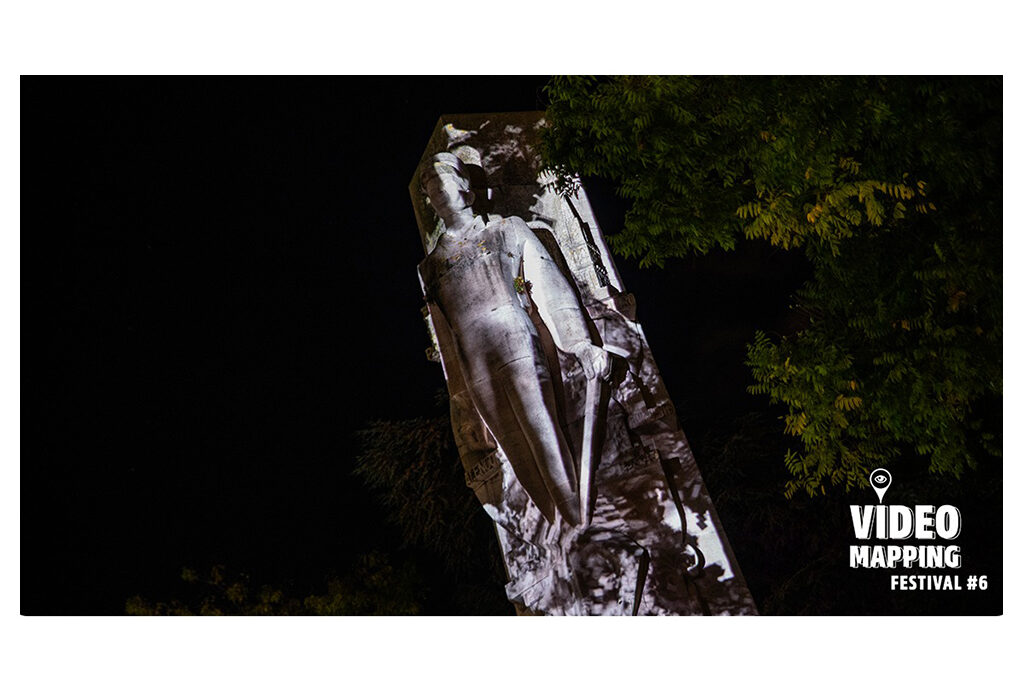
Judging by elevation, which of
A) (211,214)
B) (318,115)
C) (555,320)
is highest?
(318,115)

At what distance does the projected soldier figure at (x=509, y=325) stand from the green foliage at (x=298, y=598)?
1013 millimetres

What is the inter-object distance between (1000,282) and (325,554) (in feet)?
14.4

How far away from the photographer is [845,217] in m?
7.34

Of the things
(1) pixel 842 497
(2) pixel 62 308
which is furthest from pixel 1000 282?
(2) pixel 62 308

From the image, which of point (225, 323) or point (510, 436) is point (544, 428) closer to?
point (510, 436)

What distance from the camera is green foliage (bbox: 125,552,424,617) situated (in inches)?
291

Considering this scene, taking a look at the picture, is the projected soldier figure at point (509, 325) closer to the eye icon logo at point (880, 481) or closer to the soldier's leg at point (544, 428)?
the soldier's leg at point (544, 428)

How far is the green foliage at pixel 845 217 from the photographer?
7.02 m

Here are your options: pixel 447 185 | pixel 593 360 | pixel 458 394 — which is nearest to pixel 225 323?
pixel 458 394

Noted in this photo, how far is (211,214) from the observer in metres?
7.58

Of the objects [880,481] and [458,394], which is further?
[458,394]

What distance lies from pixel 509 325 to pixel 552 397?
53cm
